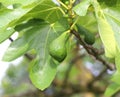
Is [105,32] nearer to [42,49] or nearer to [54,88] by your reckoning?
[42,49]

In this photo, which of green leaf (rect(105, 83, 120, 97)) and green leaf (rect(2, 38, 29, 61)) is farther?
green leaf (rect(105, 83, 120, 97))

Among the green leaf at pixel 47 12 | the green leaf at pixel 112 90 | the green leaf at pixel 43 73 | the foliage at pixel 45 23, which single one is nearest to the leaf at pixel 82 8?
the foliage at pixel 45 23

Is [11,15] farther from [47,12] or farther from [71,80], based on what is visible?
[71,80]

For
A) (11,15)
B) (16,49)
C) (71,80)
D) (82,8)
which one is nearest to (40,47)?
(16,49)

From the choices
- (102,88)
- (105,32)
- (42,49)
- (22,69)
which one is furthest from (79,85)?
(105,32)

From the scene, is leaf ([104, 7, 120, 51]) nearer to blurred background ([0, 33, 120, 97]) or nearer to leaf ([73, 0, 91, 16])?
leaf ([73, 0, 91, 16])

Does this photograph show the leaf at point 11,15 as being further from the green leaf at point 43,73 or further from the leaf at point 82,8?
the green leaf at point 43,73

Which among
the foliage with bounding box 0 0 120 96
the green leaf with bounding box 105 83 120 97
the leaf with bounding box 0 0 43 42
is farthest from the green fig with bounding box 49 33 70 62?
the green leaf with bounding box 105 83 120 97

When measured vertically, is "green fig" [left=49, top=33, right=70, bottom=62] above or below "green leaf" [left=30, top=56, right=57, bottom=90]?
above
